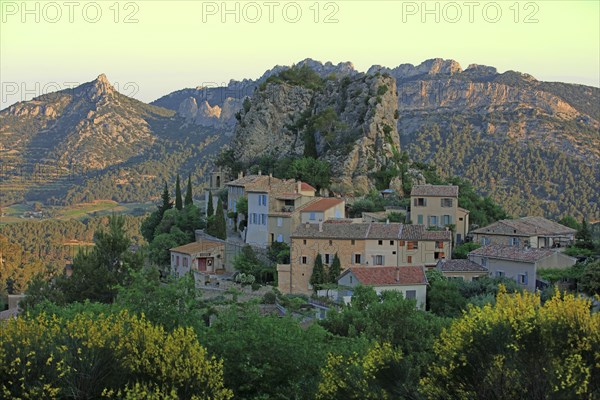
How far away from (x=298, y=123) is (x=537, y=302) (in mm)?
50353

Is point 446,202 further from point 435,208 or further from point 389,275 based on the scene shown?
point 389,275

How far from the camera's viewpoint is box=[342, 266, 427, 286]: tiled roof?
45.2 meters

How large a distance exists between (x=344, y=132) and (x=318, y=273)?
20227 millimetres

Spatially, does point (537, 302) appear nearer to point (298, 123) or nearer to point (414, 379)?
point (414, 379)

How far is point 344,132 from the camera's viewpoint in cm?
6625

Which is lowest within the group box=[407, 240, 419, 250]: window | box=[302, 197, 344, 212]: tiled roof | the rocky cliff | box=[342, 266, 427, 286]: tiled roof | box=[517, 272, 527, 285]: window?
box=[517, 272, 527, 285]: window

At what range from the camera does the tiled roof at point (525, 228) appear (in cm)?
5269

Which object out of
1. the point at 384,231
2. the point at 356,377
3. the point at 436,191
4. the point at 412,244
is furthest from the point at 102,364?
the point at 436,191

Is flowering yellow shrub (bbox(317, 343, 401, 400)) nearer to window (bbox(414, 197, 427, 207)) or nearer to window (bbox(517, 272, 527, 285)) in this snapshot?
window (bbox(517, 272, 527, 285))

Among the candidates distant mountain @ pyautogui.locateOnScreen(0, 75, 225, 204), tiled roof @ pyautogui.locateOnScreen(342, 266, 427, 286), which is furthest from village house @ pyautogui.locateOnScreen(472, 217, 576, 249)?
distant mountain @ pyautogui.locateOnScreen(0, 75, 225, 204)

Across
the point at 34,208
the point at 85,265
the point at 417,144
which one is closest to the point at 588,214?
the point at 417,144

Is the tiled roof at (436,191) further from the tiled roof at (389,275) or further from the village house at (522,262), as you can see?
the tiled roof at (389,275)

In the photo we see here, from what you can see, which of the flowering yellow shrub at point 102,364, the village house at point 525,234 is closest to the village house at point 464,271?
the village house at point 525,234

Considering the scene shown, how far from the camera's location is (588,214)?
293 ft
